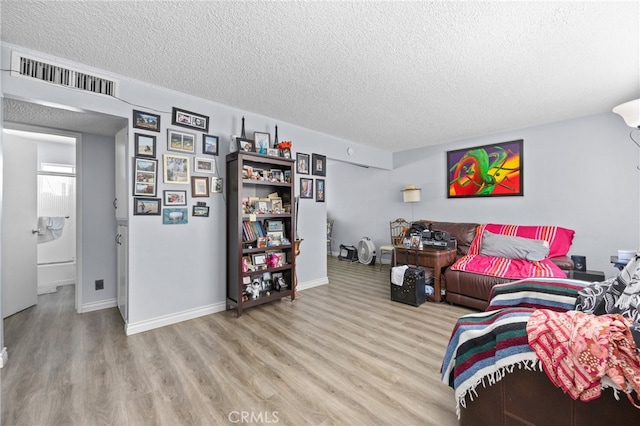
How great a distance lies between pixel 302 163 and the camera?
13.3 feet

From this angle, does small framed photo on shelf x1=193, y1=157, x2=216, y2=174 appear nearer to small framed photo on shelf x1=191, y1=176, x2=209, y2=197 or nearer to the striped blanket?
small framed photo on shelf x1=191, y1=176, x2=209, y2=197

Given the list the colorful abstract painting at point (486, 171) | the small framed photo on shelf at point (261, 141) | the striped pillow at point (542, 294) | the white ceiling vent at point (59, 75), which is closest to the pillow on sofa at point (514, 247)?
the colorful abstract painting at point (486, 171)

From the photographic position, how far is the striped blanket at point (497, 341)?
1.14 meters

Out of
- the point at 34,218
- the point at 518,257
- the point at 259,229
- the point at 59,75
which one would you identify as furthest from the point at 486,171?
the point at 34,218

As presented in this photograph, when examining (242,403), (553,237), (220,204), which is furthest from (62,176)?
(553,237)

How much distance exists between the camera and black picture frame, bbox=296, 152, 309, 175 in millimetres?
4004

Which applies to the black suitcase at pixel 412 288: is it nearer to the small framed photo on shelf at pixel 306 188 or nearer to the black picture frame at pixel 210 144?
the small framed photo on shelf at pixel 306 188

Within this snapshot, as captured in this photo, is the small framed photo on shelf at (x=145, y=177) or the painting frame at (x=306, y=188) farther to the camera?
the painting frame at (x=306, y=188)

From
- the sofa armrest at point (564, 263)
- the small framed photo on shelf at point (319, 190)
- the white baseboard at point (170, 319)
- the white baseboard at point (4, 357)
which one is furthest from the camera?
the small framed photo on shelf at point (319, 190)

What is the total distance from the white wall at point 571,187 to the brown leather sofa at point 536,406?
3.66 metres

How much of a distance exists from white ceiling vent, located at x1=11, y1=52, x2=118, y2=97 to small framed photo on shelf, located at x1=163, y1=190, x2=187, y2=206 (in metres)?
1.03

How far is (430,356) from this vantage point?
2.14 m

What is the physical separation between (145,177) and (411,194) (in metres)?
4.27

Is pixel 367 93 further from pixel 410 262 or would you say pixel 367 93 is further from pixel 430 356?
pixel 430 356
